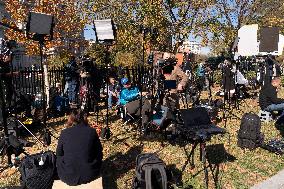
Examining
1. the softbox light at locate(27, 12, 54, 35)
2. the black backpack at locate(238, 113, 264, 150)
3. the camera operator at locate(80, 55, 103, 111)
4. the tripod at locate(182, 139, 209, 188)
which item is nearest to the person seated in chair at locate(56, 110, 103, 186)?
the tripod at locate(182, 139, 209, 188)

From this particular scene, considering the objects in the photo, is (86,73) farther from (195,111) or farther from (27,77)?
(27,77)

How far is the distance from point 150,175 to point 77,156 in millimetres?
1238

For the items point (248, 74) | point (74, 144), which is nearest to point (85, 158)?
point (74, 144)

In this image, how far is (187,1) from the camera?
63.6 feet

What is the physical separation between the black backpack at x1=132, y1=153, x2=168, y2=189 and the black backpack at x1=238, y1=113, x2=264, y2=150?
11.4 ft

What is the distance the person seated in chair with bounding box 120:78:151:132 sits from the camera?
8.96m

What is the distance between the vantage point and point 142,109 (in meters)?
9.11

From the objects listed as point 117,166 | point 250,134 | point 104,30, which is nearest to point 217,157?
point 250,134

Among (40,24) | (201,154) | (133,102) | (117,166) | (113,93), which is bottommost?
(117,166)

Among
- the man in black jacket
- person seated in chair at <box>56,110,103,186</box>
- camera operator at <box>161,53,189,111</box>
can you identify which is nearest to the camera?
person seated in chair at <box>56,110,103,186</box>

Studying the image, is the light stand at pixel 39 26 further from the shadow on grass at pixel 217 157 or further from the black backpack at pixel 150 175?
the shadow on grass at pixel 217 157

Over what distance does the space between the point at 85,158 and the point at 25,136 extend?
462cm

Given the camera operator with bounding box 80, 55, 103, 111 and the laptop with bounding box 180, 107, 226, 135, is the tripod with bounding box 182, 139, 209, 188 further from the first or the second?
the camera operator with bounding box 80, 55, 103, 111

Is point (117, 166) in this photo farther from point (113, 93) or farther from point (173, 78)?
point (113, 93)
